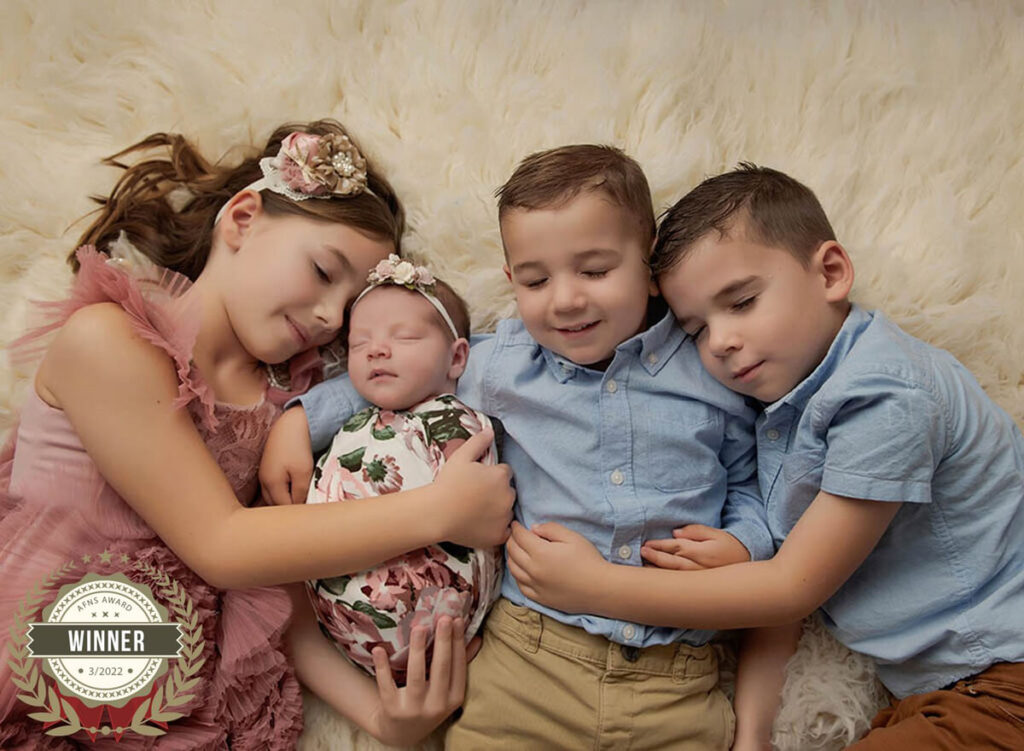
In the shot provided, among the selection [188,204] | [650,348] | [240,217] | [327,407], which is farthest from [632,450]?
[188,204]

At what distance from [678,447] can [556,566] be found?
245 millimetres

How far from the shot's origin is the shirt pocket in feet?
4.37

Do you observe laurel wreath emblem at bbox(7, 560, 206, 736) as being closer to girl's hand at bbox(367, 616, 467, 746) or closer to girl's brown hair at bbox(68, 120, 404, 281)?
girl's hand at bbox(367, 616, 467, 746)

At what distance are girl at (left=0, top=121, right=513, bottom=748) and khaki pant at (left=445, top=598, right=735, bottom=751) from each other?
0.07 meters

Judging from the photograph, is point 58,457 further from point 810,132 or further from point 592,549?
point 810,132

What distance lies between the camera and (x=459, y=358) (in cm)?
145

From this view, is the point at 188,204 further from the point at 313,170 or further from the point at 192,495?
the point at 192,495

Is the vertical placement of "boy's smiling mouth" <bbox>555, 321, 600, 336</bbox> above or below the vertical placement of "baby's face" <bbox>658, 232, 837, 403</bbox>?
below

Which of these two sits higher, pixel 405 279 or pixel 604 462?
pixel 405 279

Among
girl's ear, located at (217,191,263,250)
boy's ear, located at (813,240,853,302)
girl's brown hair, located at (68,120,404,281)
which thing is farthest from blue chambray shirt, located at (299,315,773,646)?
girl's ear, located at (217,191,263,250)

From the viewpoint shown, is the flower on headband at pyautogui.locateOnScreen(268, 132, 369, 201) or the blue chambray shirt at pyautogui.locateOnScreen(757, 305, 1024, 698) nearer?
the blue chambray shirt at pyautogui.locateOnScreen(757, 305, 1024, 698)

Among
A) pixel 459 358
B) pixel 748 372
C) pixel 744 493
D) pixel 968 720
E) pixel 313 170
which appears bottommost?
pixel 968 720

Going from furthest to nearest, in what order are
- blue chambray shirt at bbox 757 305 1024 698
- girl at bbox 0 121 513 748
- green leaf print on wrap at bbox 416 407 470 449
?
green leaf print on wrap at bbox 416 407 470 449, girl at bbox 0 121 513 748, blue chambray shirt at bbox 757 305 1024 698

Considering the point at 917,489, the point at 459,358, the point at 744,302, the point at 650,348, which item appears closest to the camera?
the point at 917,489
